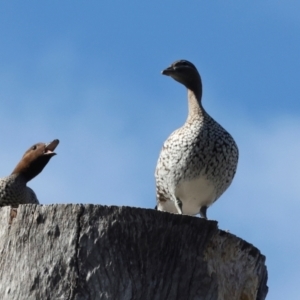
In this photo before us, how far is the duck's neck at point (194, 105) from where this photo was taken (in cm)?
905

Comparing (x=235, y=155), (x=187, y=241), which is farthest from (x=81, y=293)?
(x=235, y=155)

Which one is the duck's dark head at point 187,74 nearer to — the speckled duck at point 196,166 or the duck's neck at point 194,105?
the duck's neck at point 194,105

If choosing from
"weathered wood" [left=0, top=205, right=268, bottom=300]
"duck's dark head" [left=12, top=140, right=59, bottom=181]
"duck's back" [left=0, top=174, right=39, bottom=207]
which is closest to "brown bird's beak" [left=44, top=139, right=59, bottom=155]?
"duck's dark head" [left=12, top=140, right=59, bottom=181]

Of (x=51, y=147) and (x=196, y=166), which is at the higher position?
(x=51, y=147)

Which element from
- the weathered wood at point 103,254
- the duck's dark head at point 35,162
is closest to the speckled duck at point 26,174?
the duck's dark head at point 35,162

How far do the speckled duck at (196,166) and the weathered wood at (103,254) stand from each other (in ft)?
13.0

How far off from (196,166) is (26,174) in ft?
8.83

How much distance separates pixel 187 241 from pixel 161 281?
26cm

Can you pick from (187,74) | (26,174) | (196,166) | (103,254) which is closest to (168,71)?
(187,74)

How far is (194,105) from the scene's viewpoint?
942 cm

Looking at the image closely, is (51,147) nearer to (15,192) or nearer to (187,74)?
(15,192)

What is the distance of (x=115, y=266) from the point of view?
166 inches

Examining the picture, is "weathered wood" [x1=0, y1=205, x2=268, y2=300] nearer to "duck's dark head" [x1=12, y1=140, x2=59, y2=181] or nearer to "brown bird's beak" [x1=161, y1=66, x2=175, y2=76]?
"brown bird's beak" [x1=161, y1=66, x2=175, y2=76]

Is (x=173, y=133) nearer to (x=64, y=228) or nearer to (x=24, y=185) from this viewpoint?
(x=24, y=185)
